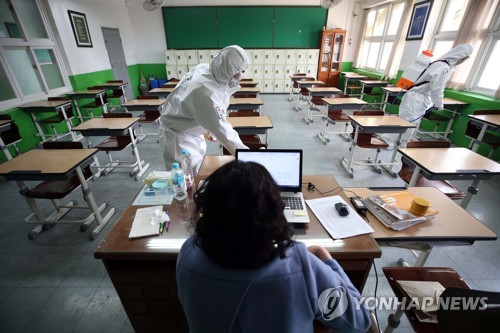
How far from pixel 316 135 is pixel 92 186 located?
4.04 metres

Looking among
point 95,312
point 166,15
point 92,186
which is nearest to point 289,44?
point 166,15

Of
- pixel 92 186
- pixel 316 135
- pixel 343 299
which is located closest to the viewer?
pixel 343 299

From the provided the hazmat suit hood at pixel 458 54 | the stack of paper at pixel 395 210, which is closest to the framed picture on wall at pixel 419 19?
the hazmat suit hood at pixel 458 54

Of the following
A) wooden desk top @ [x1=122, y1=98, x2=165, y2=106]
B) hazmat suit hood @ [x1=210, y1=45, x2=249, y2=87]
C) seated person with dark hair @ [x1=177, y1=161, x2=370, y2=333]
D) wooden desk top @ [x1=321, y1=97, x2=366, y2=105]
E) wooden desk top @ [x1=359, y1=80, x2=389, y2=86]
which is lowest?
wooden desk top @ [x1=122, y1=98, x2=165, y2=106]

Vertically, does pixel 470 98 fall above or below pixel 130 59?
below

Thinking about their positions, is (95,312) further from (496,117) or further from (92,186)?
(496,117)

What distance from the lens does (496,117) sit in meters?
3.23

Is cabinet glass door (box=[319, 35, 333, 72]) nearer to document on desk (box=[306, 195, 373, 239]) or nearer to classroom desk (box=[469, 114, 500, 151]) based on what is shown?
classroom desk (box=[469, 114, 500, 151])

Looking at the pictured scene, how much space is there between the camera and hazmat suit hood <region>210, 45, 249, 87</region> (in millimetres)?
1762

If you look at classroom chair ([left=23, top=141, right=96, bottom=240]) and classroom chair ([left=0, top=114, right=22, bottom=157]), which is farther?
classroom chair ([left=0, top=114, right=22, bottom=157])

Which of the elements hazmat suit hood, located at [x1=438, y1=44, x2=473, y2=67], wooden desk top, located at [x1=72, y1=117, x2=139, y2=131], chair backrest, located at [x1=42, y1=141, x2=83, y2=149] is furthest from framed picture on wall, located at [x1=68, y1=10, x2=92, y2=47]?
hazmat suit hood, located at [x1=438, y1=44, x2=473, y2=67]

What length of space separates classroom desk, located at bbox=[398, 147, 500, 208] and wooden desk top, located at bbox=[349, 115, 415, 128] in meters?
0.92

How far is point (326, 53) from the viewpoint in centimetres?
838

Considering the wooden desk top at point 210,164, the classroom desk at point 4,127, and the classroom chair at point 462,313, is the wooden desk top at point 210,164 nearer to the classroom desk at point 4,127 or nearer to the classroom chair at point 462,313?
the classroom chair at point 462,313
